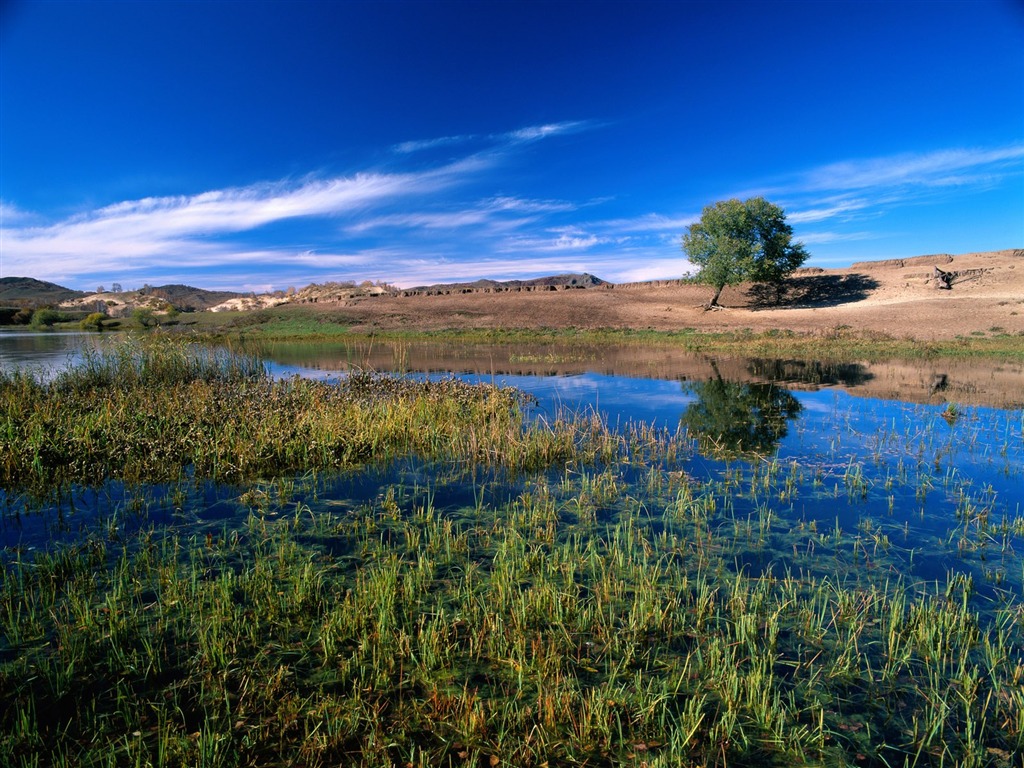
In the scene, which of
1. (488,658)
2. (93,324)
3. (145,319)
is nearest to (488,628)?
(488,658)

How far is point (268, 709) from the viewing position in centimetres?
365

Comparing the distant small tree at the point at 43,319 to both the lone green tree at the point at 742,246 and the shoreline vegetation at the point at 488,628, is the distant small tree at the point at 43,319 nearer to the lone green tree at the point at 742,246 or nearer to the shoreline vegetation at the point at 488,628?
the shoreline vegetation at the point at 488,628

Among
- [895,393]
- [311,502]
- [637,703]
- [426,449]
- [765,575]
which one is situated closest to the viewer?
[637,703]

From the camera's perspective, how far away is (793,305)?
49344mm

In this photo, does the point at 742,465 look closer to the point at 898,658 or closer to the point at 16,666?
the point at 898,658

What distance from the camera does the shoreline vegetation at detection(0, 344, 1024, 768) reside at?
3.42m

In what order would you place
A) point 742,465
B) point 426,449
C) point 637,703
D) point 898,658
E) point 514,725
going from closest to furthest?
point 514,725
point 637,703
point 898,658
point 742,465
point 426,449

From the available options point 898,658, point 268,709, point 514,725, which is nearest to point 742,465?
point 898,658

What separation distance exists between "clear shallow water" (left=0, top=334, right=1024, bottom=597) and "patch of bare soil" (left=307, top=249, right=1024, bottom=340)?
87.6ft

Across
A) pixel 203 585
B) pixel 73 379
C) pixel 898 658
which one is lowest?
pixel 898 658

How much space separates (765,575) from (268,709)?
4943 millimetres

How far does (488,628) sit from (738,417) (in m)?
11.6

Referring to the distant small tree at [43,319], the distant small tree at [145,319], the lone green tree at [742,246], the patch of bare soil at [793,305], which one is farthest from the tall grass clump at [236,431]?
the distant small tree at [43,319]

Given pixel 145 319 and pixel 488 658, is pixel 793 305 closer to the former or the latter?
pixel 488 658
